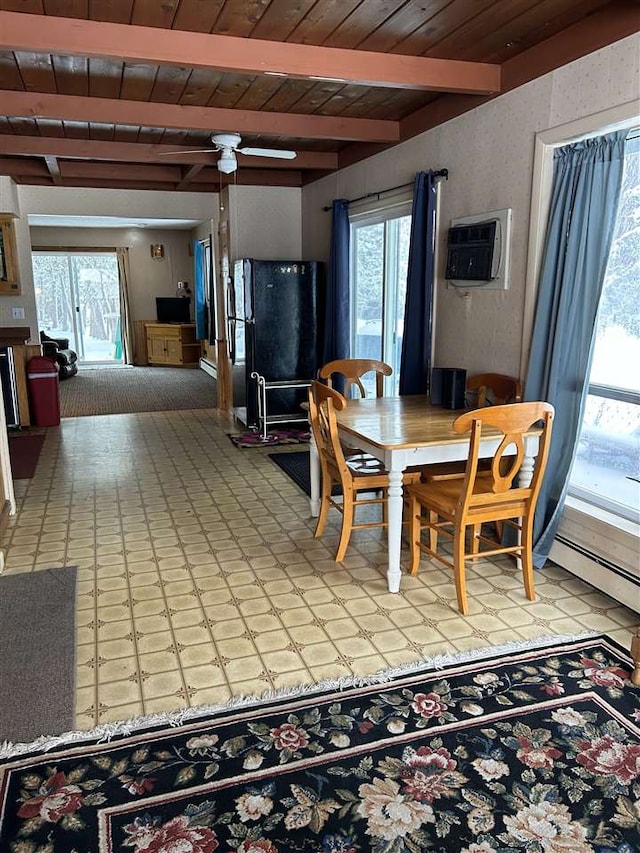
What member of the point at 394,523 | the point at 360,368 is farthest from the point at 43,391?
the point at 394,523

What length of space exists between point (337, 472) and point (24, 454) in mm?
3417

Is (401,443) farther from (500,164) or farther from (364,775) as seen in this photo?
(500,164)

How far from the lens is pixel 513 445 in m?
3.10

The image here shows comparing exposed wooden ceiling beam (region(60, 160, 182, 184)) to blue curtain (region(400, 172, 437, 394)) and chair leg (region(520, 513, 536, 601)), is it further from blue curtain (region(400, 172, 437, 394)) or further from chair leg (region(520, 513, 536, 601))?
chair leg (region(520, 513, 536, 601))

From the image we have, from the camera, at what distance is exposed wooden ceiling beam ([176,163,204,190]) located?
6027 millimetres

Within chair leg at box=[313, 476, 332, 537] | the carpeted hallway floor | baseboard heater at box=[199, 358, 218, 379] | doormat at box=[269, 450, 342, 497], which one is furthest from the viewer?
baseboard heater at box=[199, 358, 218, 379]

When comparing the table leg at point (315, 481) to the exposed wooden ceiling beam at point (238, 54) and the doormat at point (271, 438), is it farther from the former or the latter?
the exposed wooden ceiling beam at point (238, 54)

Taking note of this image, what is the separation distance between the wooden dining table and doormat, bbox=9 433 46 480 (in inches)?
115

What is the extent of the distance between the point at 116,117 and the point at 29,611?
3.07 meters

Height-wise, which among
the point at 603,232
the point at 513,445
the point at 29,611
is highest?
the point at 603,232

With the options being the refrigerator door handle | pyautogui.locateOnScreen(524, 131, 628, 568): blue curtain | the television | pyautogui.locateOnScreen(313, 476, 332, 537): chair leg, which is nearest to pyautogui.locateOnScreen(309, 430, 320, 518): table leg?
pyautogui.locateOnScreen(313, 476, 332, 537): chair leg

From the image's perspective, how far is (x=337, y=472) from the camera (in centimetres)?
357

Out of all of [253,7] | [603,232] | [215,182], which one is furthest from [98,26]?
[215,182]

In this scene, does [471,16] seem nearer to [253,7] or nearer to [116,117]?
[253,7]
